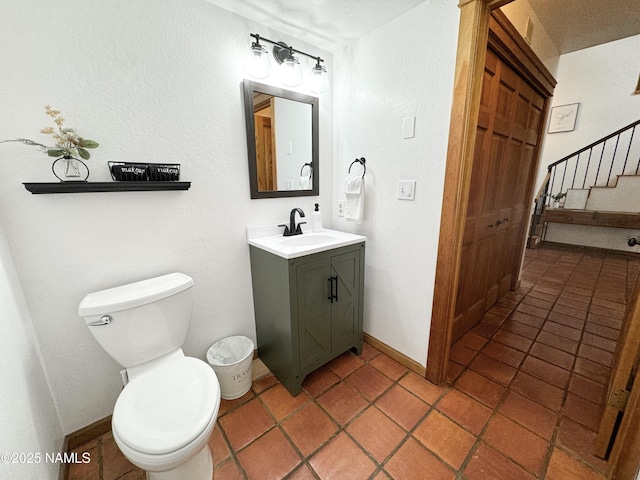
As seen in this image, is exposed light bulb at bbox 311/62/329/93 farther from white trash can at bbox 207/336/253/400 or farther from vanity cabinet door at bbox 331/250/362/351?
white trash can at bbox 207/336/253/400

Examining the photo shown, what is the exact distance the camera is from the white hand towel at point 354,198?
179 centimetres

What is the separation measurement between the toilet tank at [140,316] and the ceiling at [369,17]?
5.02 ft

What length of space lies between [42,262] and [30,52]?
2.77 feet

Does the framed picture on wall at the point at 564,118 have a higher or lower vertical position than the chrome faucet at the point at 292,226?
higher

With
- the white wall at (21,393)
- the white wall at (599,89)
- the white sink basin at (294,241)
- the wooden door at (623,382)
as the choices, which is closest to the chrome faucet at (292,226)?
the white sink basin at (294,241)

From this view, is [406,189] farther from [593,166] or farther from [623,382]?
[593,166]

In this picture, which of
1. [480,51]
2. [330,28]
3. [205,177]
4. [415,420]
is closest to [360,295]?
[415,420]

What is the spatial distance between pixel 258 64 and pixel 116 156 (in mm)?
924

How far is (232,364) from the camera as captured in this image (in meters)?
1.50

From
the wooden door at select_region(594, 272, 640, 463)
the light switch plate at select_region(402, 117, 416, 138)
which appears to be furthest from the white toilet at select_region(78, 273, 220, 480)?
the wooden door at select_region(594, 272, 640, 463)

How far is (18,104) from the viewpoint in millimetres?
1007

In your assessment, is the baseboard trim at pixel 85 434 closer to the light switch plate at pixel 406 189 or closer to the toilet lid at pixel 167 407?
the toilet lid at pixel 167 407

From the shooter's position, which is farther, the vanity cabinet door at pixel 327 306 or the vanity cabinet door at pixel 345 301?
the vanity cabinet door at pixel 345 301

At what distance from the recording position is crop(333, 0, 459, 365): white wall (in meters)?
1.38
